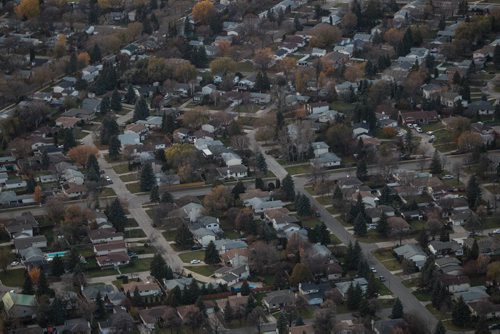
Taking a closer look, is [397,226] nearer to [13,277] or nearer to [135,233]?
[135,233]

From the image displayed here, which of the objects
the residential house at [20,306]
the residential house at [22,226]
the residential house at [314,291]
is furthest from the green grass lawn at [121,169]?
the residential house at [314,291]

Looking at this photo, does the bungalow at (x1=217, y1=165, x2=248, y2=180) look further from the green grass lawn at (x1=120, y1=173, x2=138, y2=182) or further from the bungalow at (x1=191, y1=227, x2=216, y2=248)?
the bungalow at (x1=191, y1=227, x2=216, y2=248)

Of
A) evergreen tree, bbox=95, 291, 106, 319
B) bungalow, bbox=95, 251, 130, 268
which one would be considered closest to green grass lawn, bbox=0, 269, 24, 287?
bungalow, bbox=95, 251, 130, 268

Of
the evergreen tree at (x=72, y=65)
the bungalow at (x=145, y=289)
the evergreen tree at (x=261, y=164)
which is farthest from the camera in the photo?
the evergreen tree at (x=72, y=65)

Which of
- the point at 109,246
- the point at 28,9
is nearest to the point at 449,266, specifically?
the point at 109,246

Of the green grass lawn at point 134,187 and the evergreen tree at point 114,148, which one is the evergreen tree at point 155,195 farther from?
the evergreen tree at point 114,148

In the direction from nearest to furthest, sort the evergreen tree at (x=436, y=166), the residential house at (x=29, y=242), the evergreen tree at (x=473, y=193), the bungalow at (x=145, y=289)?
1. the bungalow at (x=145, y=289)
2. the residential house at (x=29, y=242)
3. the evergreen tree at (x=473, y=193)
4. the evergreen tree at (x=436, y=166)

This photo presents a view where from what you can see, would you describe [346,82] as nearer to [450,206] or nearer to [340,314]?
[450,206]
